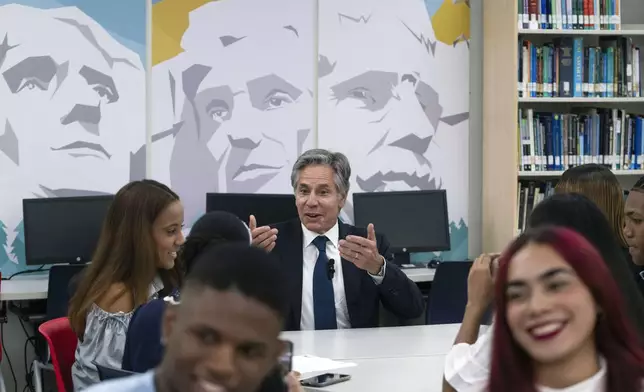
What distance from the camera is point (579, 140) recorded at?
17.7 feet

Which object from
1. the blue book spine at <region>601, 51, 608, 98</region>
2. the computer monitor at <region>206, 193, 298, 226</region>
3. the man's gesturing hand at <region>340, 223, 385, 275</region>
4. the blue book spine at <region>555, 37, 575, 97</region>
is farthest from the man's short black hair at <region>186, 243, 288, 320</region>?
the blue book spine at <region>601, 51, 608, 98</region>

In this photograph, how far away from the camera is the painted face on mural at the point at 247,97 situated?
522cm

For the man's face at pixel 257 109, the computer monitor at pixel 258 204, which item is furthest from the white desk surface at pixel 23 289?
the man's face at pixel 257 109

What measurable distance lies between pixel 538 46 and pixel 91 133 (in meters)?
2.68

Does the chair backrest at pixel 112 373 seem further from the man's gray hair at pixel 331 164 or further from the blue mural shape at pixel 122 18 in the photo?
the blue mural shape at pixel 122 18

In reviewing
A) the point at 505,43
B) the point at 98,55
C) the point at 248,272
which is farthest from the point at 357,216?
the point at 248,272

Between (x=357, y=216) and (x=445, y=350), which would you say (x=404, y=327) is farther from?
(x=357, y=216)

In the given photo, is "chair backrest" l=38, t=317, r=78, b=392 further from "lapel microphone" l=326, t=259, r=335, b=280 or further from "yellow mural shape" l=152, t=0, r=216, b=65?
"yellow mural shape" l=152, t=0, r=216, b=65

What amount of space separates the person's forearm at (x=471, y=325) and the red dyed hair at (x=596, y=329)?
0.67 metres

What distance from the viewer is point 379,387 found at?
2.64 meters

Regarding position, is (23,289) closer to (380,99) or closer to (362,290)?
(362,290)

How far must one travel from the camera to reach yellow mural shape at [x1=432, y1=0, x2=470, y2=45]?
564 cm

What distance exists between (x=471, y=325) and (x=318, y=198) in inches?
53.5

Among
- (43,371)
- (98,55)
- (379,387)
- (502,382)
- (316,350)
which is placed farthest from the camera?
(98,55)
